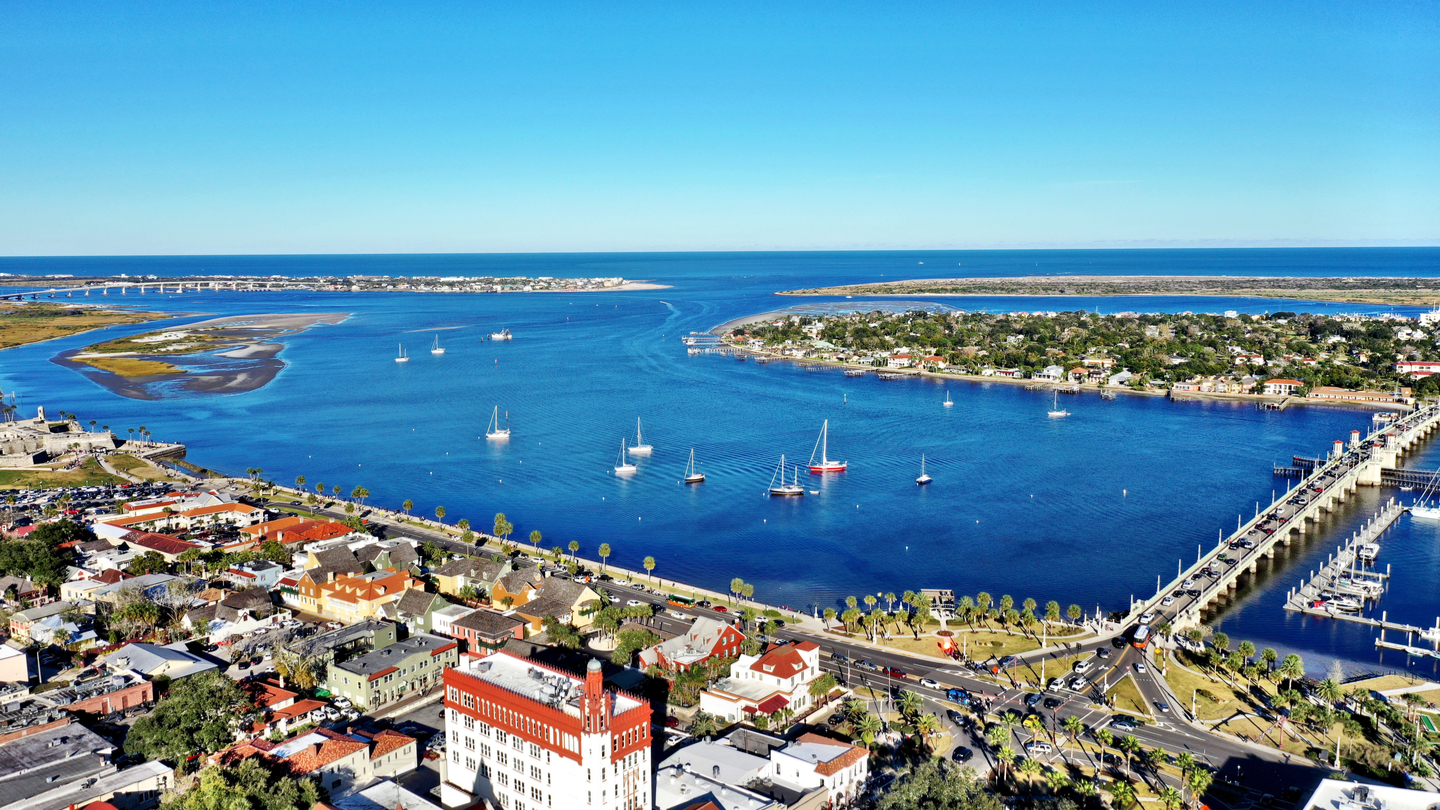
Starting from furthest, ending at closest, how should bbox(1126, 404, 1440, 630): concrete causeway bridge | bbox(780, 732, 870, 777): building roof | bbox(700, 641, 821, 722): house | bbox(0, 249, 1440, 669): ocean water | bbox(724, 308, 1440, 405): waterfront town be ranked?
bbox(724, 308, 1440, 405): waterfront town → bbox(0, 249, 1440, 669): ocean water → bbox(1126, 404, 1440, 630): concrete causeway bridge → bbox(700, 641, 821, 722): house → bbox(780, 732, 870, 777): building roof

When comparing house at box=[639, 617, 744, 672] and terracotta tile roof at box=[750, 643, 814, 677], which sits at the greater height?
terracotta tile roof at box=[750, 643, 814, 677]

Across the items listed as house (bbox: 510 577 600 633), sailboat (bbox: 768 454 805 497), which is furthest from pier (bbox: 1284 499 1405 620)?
house (bbox: 510 577 600 633)

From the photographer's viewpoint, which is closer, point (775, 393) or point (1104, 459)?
point (1104, 459)

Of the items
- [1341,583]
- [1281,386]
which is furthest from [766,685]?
[1281,386]

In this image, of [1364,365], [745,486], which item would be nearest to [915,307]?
[1364,365]

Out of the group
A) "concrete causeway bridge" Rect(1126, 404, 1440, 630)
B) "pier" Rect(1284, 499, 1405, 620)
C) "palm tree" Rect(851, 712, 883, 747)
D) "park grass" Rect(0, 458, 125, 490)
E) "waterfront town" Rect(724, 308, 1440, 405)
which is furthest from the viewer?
"waterfront town" Rect(724, 308, 1440, 405)

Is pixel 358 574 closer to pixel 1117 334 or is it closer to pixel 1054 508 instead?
pixel 1054 508

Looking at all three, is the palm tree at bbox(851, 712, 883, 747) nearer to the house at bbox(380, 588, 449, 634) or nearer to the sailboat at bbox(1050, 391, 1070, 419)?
the house at bbox(380, 588, 449, 634)

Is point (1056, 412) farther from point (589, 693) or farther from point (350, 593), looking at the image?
point (589, 693)

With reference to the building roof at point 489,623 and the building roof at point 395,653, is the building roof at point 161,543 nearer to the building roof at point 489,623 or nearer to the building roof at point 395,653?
the building roof at point 395,653
